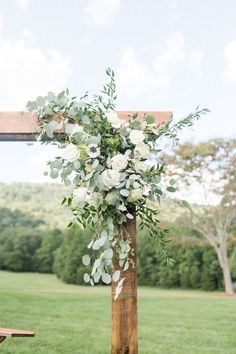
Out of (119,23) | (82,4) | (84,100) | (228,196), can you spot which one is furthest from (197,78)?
(84,100)

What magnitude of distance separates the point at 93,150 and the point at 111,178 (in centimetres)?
16

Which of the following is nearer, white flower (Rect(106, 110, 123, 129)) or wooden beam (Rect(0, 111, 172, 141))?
white flower (Rect(106, 110, 123, 129))

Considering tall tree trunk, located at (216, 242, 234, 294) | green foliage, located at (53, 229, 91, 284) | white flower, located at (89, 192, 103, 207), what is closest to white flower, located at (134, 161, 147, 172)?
white flower, located at (89, 192, 103, 207)

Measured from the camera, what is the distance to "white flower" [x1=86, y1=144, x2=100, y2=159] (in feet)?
8.32

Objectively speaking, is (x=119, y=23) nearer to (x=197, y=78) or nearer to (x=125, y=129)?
(x=197, y=78)

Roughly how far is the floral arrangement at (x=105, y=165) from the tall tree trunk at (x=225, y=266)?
1015cm

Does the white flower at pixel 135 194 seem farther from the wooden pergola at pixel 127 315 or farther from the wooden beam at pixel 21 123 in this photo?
the wooden beam at pixel 21 123

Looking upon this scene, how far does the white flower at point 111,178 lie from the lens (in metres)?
2.51

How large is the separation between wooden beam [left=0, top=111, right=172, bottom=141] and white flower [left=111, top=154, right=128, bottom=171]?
1.54ft

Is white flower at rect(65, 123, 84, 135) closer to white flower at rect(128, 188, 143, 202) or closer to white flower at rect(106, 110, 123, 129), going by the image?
white flower at rect(106, 110, 123, 129)

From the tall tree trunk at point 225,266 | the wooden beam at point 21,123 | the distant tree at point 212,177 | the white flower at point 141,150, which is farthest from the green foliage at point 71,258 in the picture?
the white flower at point 141,150

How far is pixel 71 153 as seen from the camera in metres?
2.55

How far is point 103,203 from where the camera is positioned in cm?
258

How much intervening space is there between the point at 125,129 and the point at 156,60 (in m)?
6.76
